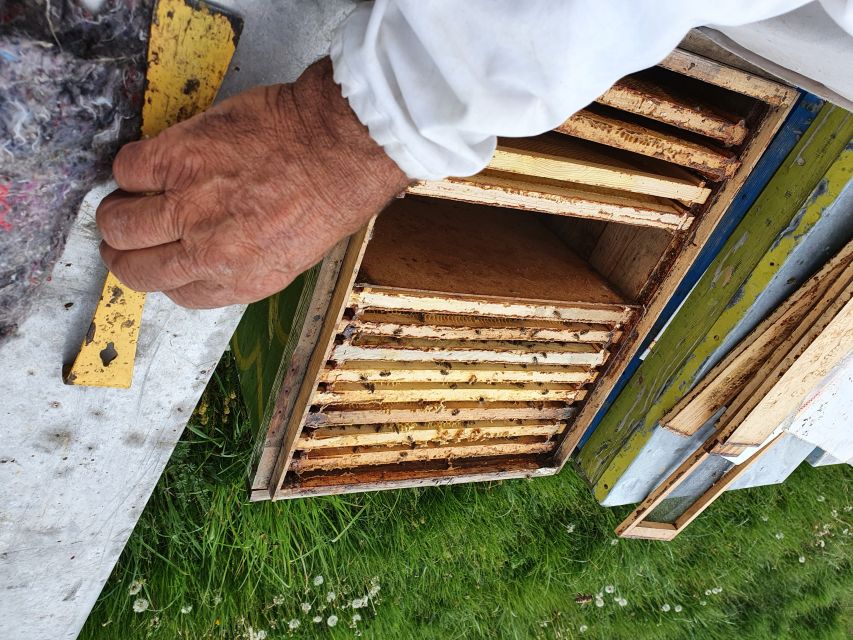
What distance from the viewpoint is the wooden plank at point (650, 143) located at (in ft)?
5.32

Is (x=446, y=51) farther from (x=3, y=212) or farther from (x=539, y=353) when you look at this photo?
(x=539, y=353)

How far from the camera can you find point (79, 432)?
1.91 m

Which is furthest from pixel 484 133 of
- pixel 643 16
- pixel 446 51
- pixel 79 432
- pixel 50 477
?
pixel 50 477

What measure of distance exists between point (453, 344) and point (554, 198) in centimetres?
57

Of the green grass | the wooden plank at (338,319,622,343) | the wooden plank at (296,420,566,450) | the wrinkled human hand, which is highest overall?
the wrinkled human hand

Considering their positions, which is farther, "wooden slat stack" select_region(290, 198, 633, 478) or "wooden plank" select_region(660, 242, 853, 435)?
"wooden plank" select_region(660, 242, 853, 435)

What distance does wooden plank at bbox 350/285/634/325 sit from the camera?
1.80m

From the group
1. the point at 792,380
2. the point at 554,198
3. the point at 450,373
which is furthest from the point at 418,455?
the point at 792,380

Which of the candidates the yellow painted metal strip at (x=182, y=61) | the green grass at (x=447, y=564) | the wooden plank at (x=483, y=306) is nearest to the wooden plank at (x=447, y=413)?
the wooden plank at (x=483, y=306)

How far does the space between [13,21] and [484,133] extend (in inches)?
33.2

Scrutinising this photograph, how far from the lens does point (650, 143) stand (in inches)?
68.5

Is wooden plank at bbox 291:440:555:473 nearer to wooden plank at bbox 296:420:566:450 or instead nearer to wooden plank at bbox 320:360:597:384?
wooden plank at bbox 296:420:566:450

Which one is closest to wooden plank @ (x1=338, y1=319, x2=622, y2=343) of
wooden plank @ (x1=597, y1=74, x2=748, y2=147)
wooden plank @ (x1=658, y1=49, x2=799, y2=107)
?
wooden plank @ (x1=597, y1=74, x2=748, y2=147)

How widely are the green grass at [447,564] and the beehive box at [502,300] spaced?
2.23 feet
